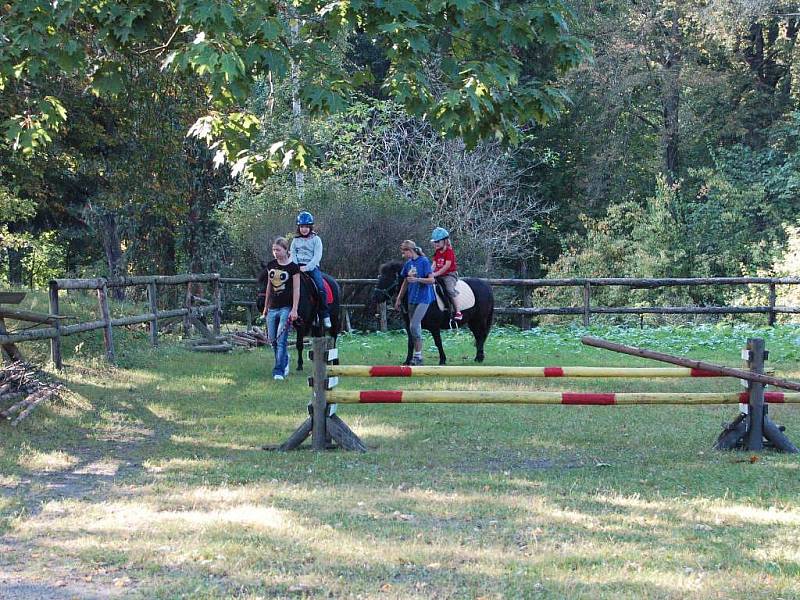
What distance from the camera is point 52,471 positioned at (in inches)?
318

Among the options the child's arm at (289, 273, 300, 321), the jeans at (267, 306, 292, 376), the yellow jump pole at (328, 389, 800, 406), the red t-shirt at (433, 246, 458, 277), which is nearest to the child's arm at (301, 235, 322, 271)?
the child's arm at (289, 273, 300, 321)

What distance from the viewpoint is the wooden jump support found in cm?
845

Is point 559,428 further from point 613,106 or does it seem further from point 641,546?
point 613,106

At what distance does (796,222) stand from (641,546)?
29.3 m

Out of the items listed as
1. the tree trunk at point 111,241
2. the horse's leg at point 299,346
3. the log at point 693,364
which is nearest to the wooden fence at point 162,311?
the horse's leg at point 299,346

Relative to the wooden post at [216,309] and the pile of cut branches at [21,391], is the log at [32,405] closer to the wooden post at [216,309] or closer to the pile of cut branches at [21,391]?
the pile of cut branches at [21,391]

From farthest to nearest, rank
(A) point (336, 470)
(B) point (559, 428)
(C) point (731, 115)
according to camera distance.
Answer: (C) point (731, 115), (B) point (559, 428), (A) point (336, 470)

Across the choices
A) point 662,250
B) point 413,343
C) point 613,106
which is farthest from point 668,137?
point 413,343

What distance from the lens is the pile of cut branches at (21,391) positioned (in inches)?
384

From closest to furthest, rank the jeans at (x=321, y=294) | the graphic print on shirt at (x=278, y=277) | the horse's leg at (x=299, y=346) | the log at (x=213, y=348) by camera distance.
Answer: the graphic print on shirt at (x=278, y=277) < the jeans at (x=321, y=294) < the horse's leg at (x=299, y=346) < the log at (x=213, y=348)

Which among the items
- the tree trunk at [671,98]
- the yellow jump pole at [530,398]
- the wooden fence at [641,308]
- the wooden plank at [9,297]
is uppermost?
the tree trunk at [671,98]

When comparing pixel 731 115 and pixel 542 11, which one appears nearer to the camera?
pixel 542 11

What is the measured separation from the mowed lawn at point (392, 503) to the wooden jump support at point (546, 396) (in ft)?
0.98

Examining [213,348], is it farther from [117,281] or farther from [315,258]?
[315,258]
